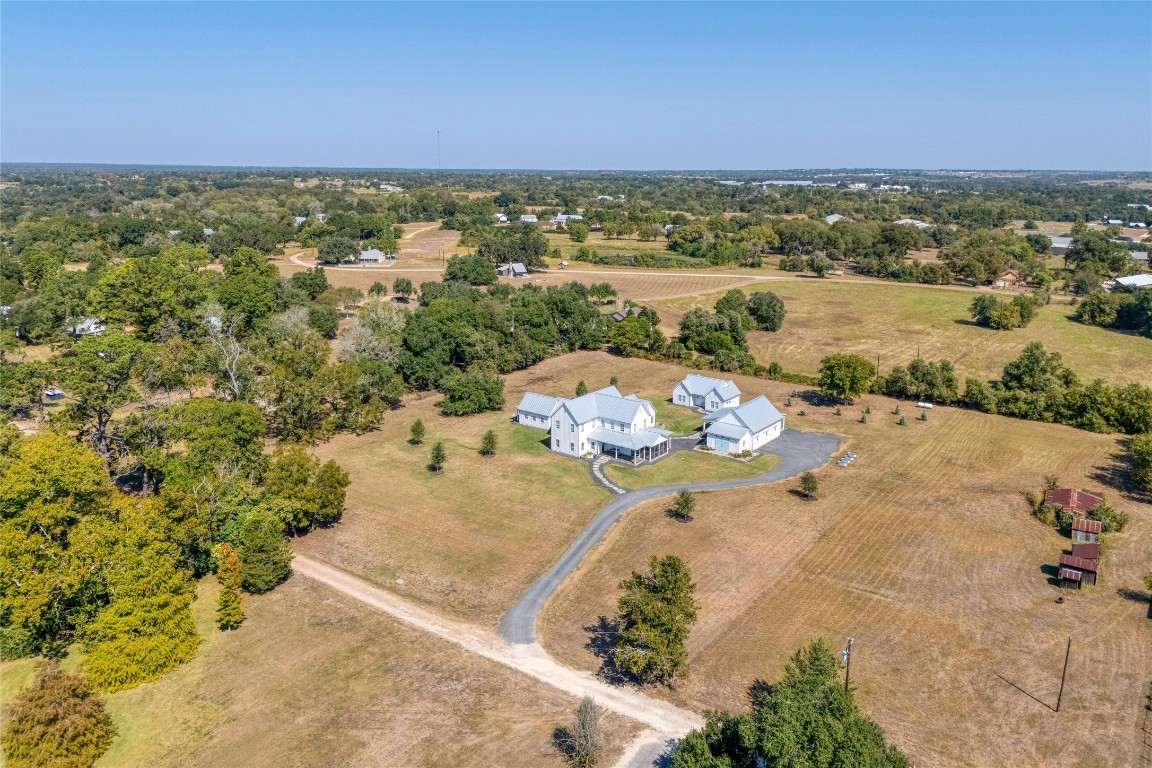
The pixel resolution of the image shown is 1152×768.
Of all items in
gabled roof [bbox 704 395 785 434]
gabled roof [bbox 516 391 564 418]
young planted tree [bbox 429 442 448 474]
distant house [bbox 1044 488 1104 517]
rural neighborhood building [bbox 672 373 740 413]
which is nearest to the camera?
distant house [bbox 1044 488 1104 517]

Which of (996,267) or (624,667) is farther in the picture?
(996,267)

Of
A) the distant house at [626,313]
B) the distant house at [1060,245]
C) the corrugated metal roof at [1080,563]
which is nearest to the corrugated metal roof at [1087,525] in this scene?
the corrugated metal roof at [1080,563]

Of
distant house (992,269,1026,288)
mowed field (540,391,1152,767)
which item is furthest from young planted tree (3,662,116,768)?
distant house (992,269,1026,288)

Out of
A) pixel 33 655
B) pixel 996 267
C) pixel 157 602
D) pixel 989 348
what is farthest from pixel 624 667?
pixel 996 267

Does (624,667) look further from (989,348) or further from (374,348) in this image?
(989,348)

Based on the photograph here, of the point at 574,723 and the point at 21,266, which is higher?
the point at 21,266

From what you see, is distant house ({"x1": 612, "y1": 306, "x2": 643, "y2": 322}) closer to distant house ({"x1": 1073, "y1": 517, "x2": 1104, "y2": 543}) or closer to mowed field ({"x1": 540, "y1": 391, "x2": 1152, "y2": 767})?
mowed field ({"x1": 540, "y1": 391, "x2": 1152, "y2": 767})
